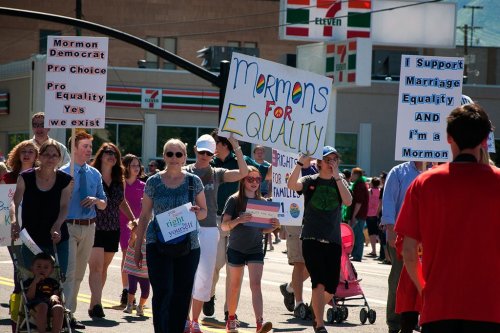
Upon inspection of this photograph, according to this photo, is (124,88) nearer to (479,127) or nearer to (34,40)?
(34,40)

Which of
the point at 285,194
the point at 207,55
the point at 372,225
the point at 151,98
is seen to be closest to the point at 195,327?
the point at 285,194

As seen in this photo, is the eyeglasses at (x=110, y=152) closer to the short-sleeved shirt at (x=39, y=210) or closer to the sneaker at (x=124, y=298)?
the sneaker at (x=124, y=298)

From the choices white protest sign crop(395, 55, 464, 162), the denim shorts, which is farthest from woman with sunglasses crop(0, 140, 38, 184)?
white protest sign crop(395, 55, 464, 162)

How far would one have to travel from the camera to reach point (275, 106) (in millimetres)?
11977

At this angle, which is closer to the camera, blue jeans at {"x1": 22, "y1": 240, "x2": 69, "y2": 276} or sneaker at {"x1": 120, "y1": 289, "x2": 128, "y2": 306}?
blue jeans at {"x1": 22, "y1": 240, "x2": 69, "y2": 276}

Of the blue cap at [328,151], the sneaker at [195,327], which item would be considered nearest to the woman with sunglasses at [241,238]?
the sneaker at [195,327]

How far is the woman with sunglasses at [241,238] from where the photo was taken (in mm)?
11758

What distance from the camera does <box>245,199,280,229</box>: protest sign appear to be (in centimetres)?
1183

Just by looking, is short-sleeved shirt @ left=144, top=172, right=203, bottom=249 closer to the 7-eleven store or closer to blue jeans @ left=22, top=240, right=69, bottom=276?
blue jeans @ left=22, top=240, right=69, bottom=276

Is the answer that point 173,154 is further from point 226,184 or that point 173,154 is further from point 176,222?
point 226,184

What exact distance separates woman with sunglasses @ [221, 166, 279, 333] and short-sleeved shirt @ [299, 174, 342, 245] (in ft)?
2.00

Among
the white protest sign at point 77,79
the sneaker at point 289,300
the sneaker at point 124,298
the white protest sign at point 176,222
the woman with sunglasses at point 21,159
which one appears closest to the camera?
the white protest sign at point 176,222

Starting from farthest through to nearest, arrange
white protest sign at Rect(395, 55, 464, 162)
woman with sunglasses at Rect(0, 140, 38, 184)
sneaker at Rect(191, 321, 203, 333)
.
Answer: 1. woman with sunglasses at Rect(0, 140, 38, 184)
2. white protest sign at Rect(395, 55, 464, 162)
3. sneaker at Rect(191, 321, 203, 333)

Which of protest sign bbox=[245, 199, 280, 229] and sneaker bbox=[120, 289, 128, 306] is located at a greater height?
protest sign bbox=[245, 199, 280, 229]
